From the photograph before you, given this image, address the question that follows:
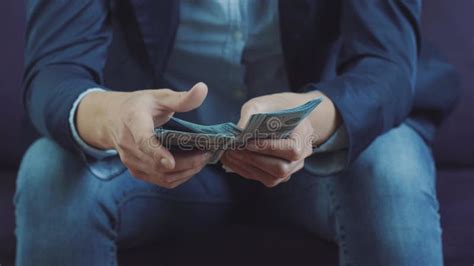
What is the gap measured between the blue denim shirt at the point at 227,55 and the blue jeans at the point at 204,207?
12 centimetres

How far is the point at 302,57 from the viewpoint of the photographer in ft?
3.02

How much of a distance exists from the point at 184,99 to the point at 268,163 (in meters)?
0.12

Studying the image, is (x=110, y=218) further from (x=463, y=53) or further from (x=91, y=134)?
(x=463, y=53)

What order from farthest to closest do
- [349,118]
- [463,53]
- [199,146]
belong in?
[463,53]
[349,118]
[199,146]

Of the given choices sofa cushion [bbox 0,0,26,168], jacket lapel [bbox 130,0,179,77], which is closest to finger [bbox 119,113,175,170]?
jacket lapel [bbox 130,0,179,77]

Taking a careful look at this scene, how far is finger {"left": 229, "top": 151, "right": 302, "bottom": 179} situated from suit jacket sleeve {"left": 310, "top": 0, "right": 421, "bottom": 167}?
0.34ft

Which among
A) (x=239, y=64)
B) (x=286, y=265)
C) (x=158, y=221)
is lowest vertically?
(x=286, y=265)

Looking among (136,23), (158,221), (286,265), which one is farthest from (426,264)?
(136,23)

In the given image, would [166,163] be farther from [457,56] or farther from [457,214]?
[457,56]

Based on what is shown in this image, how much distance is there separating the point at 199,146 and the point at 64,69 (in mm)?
274

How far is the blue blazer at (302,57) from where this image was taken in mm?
798

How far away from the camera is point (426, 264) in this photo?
2.56 feet

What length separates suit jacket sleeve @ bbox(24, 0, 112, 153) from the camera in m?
0.82

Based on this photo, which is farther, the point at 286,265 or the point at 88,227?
the point at 286,265
